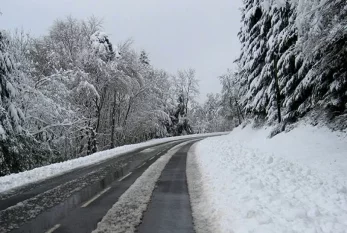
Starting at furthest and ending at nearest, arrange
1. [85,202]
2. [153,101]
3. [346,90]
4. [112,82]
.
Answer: [153,101]
[112,82]
[346,90]
[85,202]

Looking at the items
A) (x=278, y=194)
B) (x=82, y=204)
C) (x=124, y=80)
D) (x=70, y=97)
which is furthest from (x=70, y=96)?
(x=278, y=194)

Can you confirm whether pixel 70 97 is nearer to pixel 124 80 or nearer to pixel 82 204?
pixel 124 80

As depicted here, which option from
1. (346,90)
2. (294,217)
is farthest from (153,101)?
(294,217)

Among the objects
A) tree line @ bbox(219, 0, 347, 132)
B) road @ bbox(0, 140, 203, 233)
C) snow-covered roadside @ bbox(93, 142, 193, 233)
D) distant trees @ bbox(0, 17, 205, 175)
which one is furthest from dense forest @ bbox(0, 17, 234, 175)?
tree line @ bbox(219, 0, 347, 132)

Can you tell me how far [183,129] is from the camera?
214ft

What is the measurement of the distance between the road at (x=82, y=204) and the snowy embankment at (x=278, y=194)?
19.8 inches

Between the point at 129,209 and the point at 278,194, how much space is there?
345cm

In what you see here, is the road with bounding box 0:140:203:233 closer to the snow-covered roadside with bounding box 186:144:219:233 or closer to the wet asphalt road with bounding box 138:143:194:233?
the wet asphalt road with bounding box 138:143:194:233

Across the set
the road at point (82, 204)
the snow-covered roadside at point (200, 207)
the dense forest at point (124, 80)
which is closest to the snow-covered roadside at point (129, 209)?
the road at point (82, 204)

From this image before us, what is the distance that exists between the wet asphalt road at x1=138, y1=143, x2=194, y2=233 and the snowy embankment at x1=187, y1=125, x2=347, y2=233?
230 millimetres

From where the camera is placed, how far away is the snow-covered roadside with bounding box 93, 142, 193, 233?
Result: 6.40 meters

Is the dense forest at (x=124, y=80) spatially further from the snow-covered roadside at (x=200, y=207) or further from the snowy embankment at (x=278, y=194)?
the snow-covered roadside at (x=200, y=207)

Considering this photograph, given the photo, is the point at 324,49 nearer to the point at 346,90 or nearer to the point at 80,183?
the point at 346,90

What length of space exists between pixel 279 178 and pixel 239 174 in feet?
4.35
